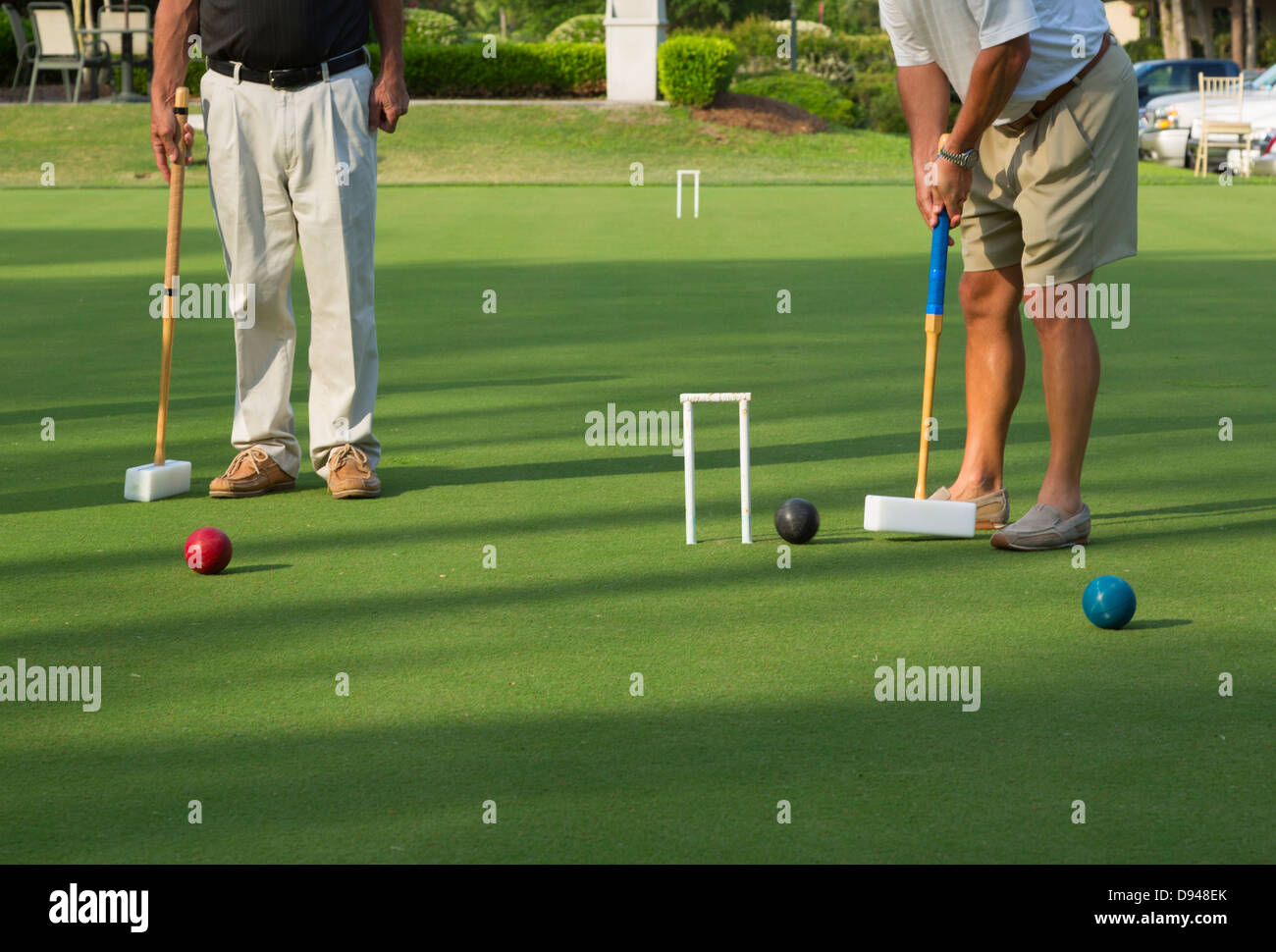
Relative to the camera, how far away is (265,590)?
4832mm

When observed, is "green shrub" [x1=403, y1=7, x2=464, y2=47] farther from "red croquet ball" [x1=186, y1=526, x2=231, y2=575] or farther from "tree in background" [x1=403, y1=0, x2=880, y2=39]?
"red croquet ball" [x1=186, y1=526, x2=231, y2=575]

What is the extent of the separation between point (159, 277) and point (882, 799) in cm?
1078

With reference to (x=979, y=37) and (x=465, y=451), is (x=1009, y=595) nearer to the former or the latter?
(x=979, y=37)

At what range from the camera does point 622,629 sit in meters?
4.43

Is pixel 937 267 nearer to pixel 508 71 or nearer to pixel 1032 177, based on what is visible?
pixel 1032 177

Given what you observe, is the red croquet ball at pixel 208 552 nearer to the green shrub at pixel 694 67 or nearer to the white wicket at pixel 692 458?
the white wicket at pixel 692 458

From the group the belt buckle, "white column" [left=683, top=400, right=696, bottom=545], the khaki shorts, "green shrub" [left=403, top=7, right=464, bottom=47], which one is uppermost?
"green shrub" [left=403, top=7, right=464, bottom=47]

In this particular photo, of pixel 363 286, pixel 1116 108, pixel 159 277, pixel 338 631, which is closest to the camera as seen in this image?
pixel 338 631

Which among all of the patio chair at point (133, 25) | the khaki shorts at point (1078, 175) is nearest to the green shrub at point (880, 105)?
the patio chair at point (133, 25)

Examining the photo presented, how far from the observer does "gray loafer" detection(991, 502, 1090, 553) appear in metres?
5.21

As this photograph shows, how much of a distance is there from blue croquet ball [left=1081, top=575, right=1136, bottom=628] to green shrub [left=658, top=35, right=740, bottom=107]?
27342 millimetres

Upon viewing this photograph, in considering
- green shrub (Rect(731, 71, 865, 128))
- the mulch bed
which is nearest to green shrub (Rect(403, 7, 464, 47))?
green shrub (Rect(731, 71, 865, 128))

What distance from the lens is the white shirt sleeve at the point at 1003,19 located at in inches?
190

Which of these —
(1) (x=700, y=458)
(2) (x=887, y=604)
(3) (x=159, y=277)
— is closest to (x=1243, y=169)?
(3) (x=159, y=277)
